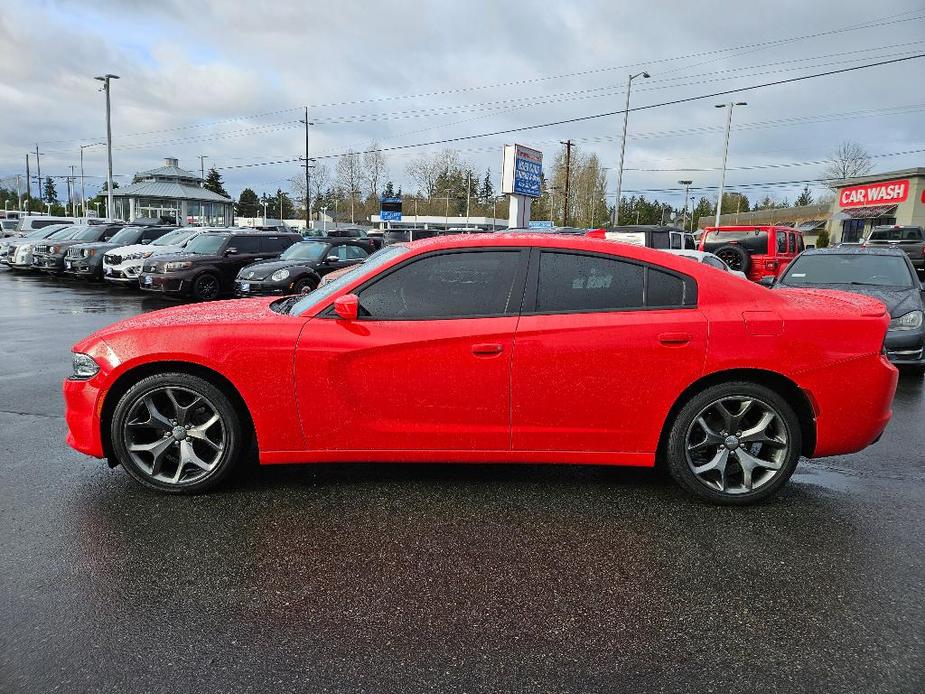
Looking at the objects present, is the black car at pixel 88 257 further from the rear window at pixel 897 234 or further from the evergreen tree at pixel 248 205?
the evergreen tree at pixel 248 205

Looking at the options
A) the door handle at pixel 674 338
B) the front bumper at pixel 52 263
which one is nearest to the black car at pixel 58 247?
the front bumper at pixel 52 263

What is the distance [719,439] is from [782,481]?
453mm

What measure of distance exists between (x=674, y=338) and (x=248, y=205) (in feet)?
423

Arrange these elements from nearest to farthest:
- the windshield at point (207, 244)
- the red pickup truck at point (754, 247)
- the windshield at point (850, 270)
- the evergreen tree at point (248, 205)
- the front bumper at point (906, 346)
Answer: the front bumper at point (906, 346), the windshield at point (850, 270), the windshield at point (207, 244), the red pickup truck at point (754, 247), the evergreen tree at point (248, 205)

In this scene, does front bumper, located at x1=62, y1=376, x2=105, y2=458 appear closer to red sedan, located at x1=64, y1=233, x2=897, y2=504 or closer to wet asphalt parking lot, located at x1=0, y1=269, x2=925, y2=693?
red sedan, located at x1=64, y1=233, x2=897, y2=504

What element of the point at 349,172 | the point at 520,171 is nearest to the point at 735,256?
the point at 520,171

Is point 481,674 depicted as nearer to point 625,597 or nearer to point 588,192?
point 625,597

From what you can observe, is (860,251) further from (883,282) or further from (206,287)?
(206,287)

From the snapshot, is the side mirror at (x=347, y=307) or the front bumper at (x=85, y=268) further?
the front bumper at (x=85, y=268)

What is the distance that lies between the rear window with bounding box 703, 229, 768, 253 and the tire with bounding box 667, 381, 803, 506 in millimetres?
15048

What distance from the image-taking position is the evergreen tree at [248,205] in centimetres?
12212

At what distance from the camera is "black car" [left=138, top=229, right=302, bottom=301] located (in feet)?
47.5

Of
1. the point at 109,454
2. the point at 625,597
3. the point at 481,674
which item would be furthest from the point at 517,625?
the point at 109,454

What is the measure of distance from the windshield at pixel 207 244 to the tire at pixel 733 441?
13.9 m
